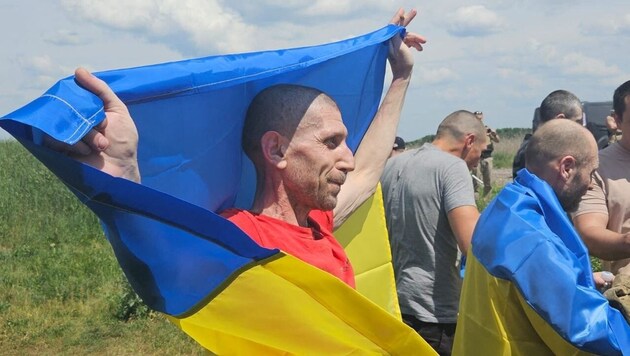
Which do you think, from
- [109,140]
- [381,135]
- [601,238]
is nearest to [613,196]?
[601,238]

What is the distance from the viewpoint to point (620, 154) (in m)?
4.57

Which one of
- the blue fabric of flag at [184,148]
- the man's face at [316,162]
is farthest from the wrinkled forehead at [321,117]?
the blue fabric of flag at [184,148]

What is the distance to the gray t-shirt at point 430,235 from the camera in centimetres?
444

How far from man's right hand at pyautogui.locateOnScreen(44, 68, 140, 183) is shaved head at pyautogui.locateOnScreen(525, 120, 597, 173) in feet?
5.77

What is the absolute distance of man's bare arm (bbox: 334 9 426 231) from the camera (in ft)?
10.3

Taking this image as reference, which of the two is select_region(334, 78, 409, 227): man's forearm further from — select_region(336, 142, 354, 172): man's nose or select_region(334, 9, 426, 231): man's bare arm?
select_region(336, 142, 354, 172): man's nose

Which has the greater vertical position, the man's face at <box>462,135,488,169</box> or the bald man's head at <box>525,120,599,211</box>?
the bald man's head at <box>525,120,599,211</box>

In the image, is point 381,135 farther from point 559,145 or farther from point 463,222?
point 463,222

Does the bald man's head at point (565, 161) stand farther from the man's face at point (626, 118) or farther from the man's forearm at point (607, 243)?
the man's face at point (626, 118)

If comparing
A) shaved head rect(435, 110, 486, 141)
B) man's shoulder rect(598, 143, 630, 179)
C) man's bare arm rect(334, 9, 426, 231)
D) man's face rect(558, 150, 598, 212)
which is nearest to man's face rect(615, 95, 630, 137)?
man's shoulder rect(598, 143, 630, 179)

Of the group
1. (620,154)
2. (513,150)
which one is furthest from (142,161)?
(513,150)

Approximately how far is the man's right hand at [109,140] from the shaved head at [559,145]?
1758mm

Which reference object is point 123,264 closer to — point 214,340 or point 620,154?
point 214,340

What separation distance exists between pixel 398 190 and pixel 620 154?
1.20 meters
